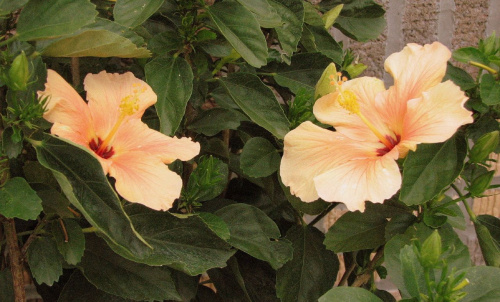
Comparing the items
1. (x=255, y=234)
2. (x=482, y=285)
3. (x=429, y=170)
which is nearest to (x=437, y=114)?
(x=429, y=170)

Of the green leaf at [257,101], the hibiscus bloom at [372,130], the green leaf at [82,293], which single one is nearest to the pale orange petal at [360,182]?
the hibiscus bloom at [372,130]

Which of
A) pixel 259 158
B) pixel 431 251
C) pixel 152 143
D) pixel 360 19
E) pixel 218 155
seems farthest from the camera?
pixel 360 19

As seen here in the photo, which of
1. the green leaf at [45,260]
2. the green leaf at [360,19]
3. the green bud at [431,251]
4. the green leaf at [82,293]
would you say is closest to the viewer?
the green bud at [431,251]

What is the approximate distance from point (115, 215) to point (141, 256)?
56 millimetres

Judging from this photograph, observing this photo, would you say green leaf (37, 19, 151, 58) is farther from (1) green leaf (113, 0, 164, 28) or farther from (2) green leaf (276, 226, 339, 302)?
(2) green leaf (276, 226, 339, 302)

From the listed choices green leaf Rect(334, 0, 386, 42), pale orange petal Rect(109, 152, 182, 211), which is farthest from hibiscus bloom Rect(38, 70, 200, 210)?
green leaf Rect(334, 0, 386, 42)

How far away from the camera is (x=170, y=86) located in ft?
2.22

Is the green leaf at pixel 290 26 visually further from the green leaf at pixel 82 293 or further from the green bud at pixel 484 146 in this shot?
the green leaf at pixel 82 293

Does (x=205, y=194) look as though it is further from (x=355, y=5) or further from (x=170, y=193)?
(x=355, y=5)

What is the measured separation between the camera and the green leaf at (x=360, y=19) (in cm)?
93

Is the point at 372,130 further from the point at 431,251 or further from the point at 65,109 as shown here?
the point at 65,109

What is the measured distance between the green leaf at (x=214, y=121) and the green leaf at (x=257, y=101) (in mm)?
Result: 48

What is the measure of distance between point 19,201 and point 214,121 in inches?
11.7

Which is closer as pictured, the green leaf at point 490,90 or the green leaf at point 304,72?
the green leaf at point 490,90
